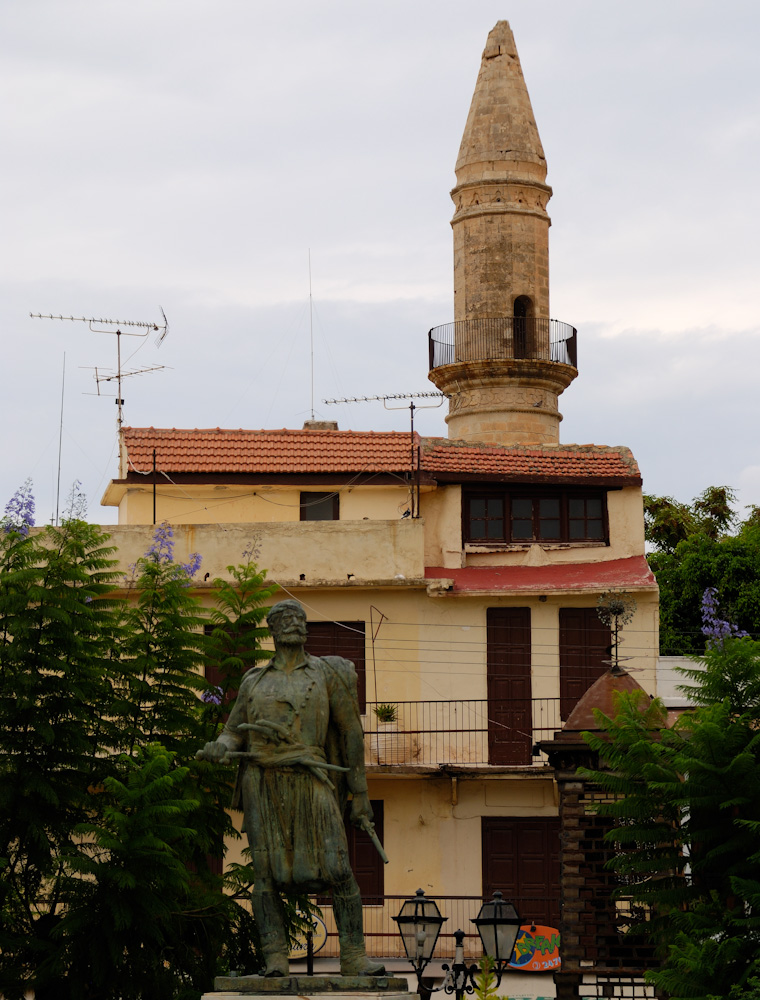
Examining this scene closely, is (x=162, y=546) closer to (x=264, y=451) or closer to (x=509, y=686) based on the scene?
(x=509, y=686)

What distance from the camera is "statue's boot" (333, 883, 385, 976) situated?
458 inches

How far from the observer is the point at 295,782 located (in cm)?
1183

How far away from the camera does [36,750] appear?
17500mm

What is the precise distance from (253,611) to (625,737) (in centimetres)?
503

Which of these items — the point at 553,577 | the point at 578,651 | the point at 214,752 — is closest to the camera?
the point at 214,752

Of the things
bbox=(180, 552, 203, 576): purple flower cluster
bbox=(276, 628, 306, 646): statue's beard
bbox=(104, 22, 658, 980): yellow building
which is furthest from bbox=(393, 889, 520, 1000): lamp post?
bbox=(104, 22, 658, 980): yellow building

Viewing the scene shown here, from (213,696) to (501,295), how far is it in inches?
946

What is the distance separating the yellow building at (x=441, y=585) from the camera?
99.1 feet

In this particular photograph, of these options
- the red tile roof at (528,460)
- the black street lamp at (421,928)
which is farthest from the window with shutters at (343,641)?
the black street lamp at (421,928)

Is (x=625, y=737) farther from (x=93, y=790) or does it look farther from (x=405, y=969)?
(x=405, y=969)

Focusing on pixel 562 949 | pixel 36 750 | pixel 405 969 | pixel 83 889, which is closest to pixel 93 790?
pixel 36 750

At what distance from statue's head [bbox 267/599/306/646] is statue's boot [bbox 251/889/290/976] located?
1.67m

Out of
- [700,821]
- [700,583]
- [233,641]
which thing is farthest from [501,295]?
[700,821]

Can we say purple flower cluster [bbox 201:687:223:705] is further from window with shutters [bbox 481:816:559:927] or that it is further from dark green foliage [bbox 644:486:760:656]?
dark green foliage [bbox 644:486:760:656]
